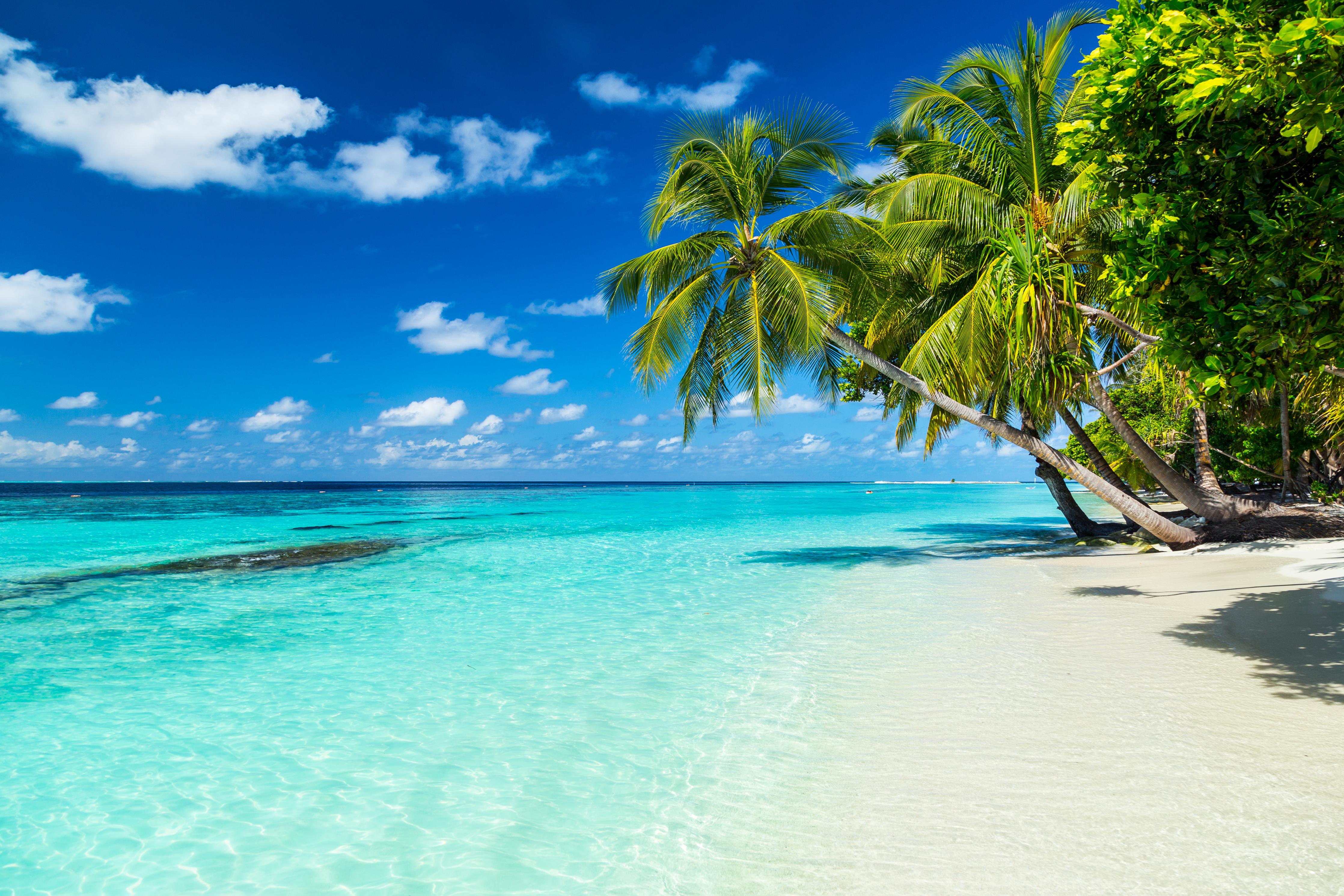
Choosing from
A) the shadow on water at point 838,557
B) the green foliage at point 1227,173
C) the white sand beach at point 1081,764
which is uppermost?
the green foliage at point 1227,173

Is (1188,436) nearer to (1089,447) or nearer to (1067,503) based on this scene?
(1067,503)

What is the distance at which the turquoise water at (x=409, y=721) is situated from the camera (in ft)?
9.07

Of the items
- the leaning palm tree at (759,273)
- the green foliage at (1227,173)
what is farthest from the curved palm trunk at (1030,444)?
the green foliage at (1227,173)

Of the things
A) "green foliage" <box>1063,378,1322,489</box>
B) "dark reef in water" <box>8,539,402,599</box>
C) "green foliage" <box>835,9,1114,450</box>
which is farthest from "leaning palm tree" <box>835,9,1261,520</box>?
"dark reef in water" <box>8,539,402,599</box>

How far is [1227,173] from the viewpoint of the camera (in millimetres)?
3469

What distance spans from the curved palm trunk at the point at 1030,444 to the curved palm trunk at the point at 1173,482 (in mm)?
267

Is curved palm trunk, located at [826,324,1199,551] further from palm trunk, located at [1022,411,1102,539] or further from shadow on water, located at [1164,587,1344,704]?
palm trunk, located at [1022,411,1102,539]

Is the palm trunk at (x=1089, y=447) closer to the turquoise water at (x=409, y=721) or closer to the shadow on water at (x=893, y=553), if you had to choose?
the shadow on water at (x=893, y=553)

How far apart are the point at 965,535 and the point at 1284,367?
1458 cm

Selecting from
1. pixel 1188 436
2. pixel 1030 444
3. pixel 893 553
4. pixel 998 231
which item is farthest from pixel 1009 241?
pixel 1188 436

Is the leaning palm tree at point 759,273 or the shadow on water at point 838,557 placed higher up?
the leaning palm tree at point 759,273

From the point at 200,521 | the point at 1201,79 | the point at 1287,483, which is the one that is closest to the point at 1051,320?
the point at 1201,79

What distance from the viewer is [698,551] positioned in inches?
562

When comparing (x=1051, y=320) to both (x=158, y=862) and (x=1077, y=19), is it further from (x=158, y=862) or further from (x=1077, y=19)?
(x=158, y=862)
